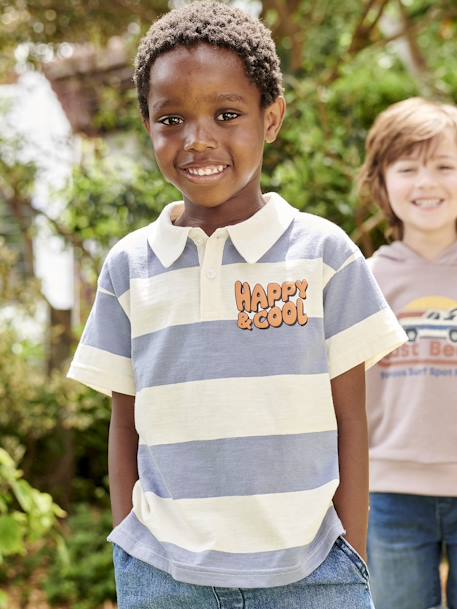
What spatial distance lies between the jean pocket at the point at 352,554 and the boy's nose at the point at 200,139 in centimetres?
73

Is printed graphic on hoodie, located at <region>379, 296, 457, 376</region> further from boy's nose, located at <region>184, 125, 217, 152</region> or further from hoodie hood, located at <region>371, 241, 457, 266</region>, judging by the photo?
boy's nose, located at <region>184, 125, 217, 152</region>

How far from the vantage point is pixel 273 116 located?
5.55 feet

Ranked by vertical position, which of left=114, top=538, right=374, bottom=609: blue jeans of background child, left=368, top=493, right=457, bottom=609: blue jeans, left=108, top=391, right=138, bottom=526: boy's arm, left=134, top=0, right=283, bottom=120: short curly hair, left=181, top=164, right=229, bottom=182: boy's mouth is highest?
left=134, top=0, right=283, bottom=120: short curly hair

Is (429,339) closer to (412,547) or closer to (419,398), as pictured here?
(419,398)

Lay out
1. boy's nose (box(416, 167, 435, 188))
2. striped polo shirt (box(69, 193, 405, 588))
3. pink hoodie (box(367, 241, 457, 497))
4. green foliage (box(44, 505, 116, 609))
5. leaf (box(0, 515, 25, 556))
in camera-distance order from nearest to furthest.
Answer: striped polo shirt (box(69, 193, 405, 588)) < pink hoodie (box(367, 241, 457, 497)) < boy's nose (box(416, 167, 435, 188)) < leaf (box(0, 515, 25, 556)) < green foliage (box(44, 505, 116, 609))

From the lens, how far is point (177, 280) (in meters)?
1.63

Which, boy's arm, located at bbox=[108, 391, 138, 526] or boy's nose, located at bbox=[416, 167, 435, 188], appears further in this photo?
boy's nose, located at bbox=[416, 167, 435, 188]

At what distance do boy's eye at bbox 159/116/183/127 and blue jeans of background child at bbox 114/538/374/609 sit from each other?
0.79m

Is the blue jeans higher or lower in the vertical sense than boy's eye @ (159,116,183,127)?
lower

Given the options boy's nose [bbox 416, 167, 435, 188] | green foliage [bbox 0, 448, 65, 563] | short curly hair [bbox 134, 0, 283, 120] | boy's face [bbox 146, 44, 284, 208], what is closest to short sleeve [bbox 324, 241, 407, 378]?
boy's face [bbox 146, 44, 284, 208]

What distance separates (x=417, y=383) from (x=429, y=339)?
4.6 inches

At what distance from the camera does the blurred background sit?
12.7 feet

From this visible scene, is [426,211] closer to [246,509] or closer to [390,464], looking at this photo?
[390,464]

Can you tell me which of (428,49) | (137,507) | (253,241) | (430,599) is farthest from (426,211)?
(428,49)
